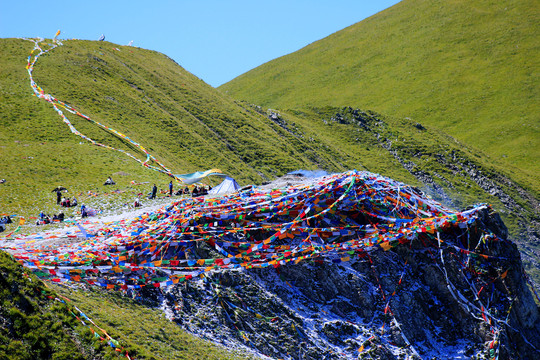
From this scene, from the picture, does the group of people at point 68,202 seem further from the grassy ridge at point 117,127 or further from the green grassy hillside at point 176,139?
the grassy ridge at point 117,127

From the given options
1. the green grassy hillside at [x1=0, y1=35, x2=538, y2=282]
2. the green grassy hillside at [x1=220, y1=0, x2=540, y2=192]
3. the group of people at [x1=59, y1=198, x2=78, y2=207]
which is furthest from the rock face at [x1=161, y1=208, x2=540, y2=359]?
the green grassy hillside at [x1=220, y1=0, x2=540, y2=192]

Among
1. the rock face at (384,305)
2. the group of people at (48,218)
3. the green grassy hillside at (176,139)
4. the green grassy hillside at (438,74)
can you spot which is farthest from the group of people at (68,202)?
the green grassy hillside at (438,74)

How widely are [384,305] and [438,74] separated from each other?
101 m

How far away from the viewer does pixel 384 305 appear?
22688mm

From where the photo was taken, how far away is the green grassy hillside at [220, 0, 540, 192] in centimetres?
9638

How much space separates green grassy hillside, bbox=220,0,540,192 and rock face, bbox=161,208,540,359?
2555 inches

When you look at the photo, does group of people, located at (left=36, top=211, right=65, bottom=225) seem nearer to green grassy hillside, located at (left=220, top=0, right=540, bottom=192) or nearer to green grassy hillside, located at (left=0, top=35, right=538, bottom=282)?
green grassy hillside, located at (left=0, top=35, right=538, bottom=282)

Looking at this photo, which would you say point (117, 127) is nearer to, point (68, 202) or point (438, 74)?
point (68, 202)

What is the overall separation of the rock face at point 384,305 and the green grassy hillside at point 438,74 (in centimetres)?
6489

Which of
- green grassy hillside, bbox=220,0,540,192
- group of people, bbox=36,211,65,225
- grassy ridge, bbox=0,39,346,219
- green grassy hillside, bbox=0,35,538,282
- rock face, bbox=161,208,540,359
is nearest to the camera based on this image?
rock face, bbox=161,208,540,359

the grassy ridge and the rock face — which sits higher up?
the grassy ridge

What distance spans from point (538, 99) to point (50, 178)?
94373 millimetres

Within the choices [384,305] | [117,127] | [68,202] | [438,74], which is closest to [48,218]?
[68,202]

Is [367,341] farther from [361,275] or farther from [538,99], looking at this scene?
[538,99]
